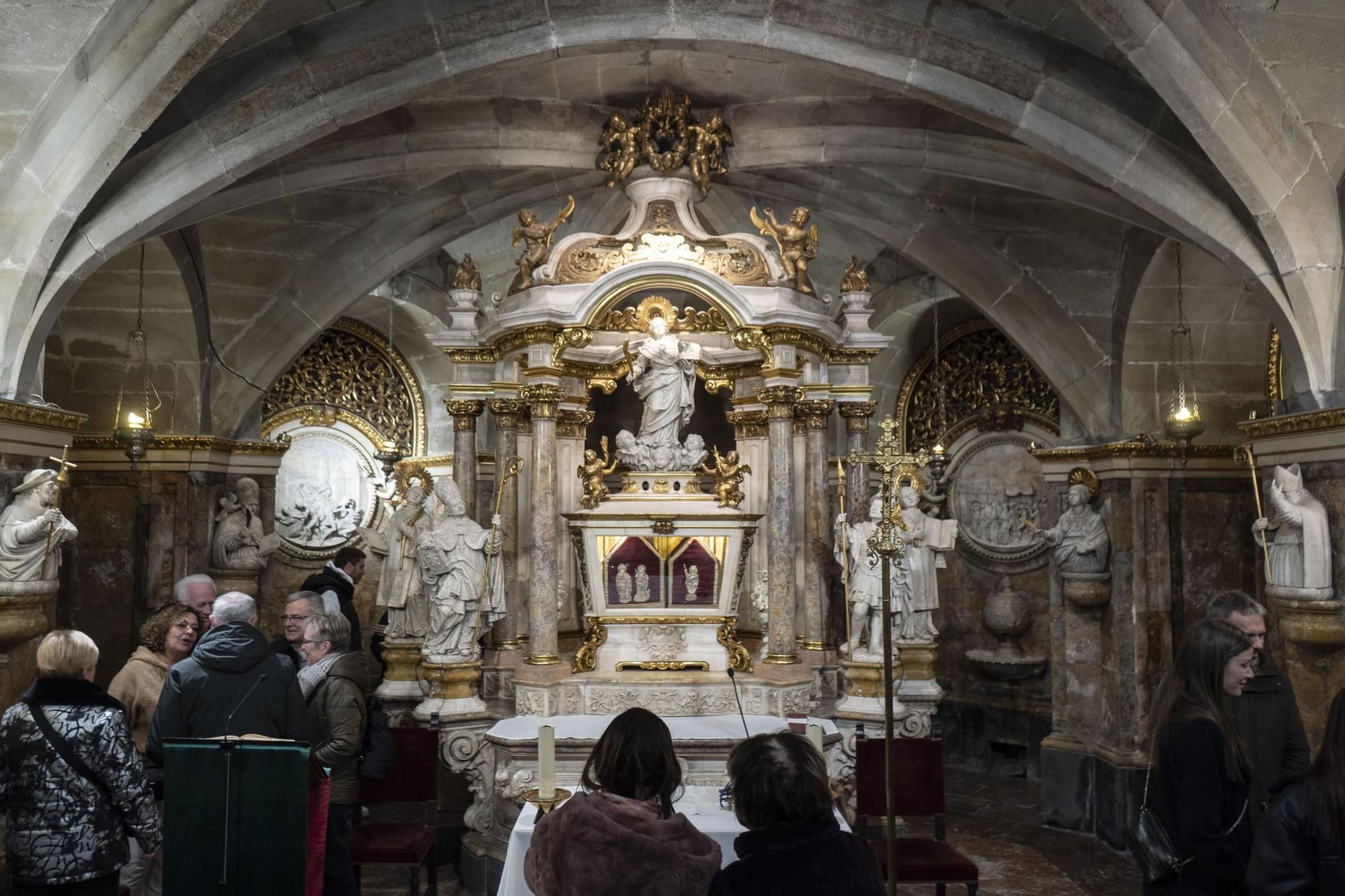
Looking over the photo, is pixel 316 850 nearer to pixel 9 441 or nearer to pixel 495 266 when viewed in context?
pixel 9 441

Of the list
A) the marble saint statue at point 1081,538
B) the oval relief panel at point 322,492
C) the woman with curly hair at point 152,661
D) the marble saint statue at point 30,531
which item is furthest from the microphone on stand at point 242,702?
the oval relief panel at point 322,492

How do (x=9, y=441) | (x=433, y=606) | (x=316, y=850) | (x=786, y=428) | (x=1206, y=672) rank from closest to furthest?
(x=1206, y=672) < (x=316, y=850) < (x=9, y=441) < (x=433, y=606) < (x=786, y=428)

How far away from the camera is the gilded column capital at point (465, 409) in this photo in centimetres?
785

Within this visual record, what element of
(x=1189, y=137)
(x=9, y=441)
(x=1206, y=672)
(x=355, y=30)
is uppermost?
(x=355, y=30)

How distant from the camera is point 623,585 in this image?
7.34 meters

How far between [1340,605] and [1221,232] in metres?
1.77

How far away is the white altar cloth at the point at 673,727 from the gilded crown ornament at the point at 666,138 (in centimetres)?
329

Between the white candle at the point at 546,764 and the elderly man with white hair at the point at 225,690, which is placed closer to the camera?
the elderly man with white hair at the point at 225,690

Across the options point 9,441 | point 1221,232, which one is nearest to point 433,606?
point 9,441

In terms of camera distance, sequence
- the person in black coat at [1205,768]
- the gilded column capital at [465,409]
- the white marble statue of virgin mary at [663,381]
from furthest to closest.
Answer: the gilded column capital at [465,409] → the white marble statue of virgin mary at [663,381] → the person in black coat at [1205,768]

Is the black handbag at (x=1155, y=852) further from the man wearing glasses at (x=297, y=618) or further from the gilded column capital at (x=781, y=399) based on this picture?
the gilded column capital at (x=781, y=399)

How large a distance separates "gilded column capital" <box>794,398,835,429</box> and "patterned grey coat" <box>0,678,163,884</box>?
16.1ft

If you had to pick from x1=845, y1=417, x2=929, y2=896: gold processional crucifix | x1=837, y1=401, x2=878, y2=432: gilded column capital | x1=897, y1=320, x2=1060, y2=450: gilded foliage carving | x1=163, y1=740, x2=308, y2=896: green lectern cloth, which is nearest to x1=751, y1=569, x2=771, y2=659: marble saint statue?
x1=837, y1=401, x2=878, y2=432: gilded column capital

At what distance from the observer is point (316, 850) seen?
13.4ft
